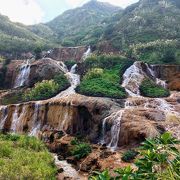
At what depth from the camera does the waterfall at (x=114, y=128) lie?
31173mm

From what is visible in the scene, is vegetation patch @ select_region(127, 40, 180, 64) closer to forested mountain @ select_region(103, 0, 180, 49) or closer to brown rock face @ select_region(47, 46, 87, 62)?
forested mountain @ select_region(103, 0, 180, 49)

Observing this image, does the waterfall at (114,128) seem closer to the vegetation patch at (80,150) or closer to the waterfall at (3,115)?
the vegetation patch at (80,150)

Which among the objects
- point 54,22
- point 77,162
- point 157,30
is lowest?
point 77,162

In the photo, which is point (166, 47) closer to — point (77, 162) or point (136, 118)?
point (136, 118)

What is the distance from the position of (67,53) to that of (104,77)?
2644 centimetres

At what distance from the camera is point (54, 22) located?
14625 cm

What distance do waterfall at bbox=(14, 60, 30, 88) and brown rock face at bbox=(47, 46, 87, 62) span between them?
53.6 ft

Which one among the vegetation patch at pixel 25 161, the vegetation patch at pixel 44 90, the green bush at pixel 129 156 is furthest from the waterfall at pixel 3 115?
the green bush at pixel 129 156

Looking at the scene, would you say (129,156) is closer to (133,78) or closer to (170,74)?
(133,78)

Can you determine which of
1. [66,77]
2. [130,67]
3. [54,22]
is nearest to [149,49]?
[130,67]

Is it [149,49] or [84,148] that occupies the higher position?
[149,49]

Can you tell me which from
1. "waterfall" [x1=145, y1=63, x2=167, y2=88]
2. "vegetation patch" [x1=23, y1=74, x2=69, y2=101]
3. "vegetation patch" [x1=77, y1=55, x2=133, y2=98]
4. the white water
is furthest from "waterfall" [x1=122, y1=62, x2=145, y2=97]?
"vegetation patch" [x1=23, y1=74, x2=69, y2=101]

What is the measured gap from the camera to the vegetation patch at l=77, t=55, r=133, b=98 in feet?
129

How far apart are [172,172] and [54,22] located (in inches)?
5484
